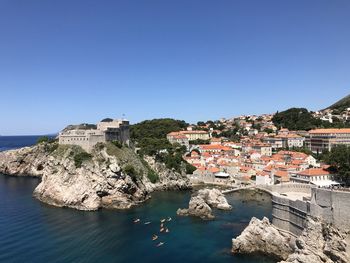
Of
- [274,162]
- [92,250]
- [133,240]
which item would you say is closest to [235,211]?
[133,240]

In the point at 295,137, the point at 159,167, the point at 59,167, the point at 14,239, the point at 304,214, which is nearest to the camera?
the point at 304,214

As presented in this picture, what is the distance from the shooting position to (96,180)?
48.6 m

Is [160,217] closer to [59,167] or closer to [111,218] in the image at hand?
[111,218]

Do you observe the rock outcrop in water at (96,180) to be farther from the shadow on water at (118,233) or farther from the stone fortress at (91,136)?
the shadow on water at (118,233)

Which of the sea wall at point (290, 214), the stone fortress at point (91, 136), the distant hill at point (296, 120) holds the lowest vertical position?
the sea wall at point (290, 214)

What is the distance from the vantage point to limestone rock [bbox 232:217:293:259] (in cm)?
2903

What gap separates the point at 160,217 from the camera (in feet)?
136

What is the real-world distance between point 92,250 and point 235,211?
20308 mm

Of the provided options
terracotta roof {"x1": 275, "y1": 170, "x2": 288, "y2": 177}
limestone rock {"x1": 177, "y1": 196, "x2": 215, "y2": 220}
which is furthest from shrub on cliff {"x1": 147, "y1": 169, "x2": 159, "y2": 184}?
terracotta roof {"x1": 275, "y1": 170, "x2": 288, "y2": 177}

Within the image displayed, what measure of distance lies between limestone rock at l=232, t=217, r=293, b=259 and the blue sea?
1.00 metres

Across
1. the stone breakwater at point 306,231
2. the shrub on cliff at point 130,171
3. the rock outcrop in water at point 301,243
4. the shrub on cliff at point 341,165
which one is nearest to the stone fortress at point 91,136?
the shrub on cliff at point 130,171

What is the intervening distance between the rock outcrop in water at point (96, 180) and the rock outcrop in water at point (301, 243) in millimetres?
21776

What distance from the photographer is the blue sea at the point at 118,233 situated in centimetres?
2933

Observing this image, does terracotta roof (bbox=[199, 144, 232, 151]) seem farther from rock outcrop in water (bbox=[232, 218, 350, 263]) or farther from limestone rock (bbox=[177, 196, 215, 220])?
rock outcrop in water (bbox=[232, 218, 350, 263])
